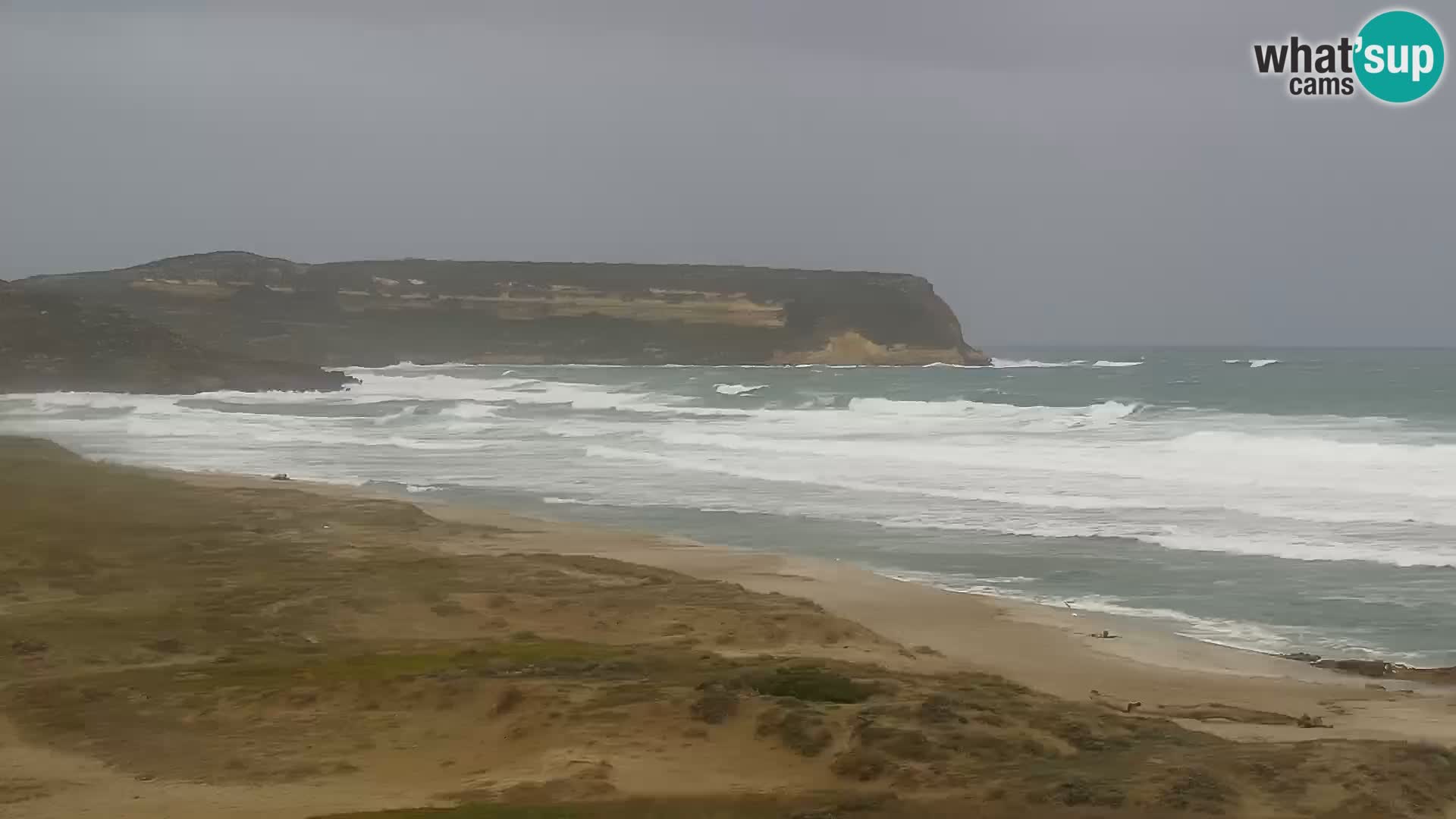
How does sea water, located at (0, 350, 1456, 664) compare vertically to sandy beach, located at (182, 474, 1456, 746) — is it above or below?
below

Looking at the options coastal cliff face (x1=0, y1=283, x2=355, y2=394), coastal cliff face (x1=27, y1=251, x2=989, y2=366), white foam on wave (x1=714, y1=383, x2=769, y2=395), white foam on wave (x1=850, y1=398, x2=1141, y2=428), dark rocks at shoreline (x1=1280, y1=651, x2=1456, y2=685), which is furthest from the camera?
coastal cliff face (x1=27, y1=251, x2=989, y2=366)

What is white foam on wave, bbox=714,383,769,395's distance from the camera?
59206 mm

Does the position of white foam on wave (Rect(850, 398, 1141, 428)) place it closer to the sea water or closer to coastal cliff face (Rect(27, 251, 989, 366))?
the sea water

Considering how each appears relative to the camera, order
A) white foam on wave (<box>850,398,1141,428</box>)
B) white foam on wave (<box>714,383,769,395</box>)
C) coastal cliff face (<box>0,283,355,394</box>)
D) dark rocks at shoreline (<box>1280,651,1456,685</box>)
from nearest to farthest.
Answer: dark rocks at shoreline (<box>1280,651,1456,685</box>) → white foam on wave (<box>850,398,1141,428</box>) → coastal cliff face (<box>0,283,355,394</box>) → white foam on wave (<box>714,383,769,395</box>)

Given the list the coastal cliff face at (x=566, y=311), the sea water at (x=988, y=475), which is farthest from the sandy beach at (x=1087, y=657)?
the coastal cliff face at (x=566, y=311)

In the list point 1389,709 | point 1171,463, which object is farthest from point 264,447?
point 1389,709

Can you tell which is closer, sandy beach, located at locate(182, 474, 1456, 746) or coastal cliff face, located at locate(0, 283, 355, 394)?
sandy beach, located at locate(182, 474, 1456, 746)

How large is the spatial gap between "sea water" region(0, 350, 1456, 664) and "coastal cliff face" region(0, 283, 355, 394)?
2991 millimetres

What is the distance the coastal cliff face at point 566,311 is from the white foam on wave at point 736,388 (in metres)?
29.8

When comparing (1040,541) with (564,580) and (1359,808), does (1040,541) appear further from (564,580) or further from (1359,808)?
(1359,808)

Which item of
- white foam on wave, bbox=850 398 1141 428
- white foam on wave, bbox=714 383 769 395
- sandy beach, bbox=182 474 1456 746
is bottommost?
white foam on wave, bbox=850 398 1141 428

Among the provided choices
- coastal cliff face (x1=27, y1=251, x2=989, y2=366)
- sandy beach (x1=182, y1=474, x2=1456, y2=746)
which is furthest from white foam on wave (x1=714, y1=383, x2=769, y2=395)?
sandy beach (x1=182, y1=474, x2=1456, y2=746)

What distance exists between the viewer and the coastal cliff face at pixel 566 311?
89.4 meters

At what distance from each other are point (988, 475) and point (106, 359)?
43.3 metres
